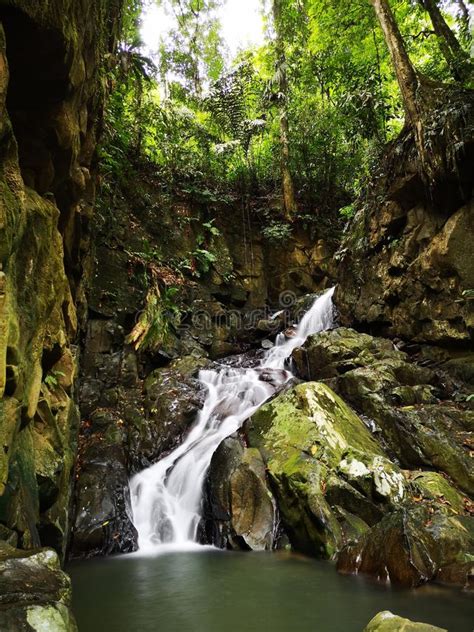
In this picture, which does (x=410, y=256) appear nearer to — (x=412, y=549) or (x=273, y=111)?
(x=412, y=549)

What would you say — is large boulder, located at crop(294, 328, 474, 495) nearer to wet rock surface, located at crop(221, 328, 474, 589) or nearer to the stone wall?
wet rock surface, located at crop(221, 328, 474, 589)

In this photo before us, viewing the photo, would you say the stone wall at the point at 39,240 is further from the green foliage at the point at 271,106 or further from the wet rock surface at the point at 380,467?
the green foliage at the point at 271,106

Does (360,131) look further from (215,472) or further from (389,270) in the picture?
(215,472)

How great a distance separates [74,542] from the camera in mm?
6086

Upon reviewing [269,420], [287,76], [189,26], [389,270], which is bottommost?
[269,420]

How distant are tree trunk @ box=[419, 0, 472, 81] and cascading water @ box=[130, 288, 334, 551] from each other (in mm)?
7915

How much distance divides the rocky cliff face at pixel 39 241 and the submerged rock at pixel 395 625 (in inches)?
113

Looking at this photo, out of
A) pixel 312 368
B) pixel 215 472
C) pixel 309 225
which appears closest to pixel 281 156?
pixel 309 225

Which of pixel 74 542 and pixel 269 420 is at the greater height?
pixel 269 420

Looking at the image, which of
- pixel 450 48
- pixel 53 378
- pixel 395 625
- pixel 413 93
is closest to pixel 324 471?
pixel 395 625

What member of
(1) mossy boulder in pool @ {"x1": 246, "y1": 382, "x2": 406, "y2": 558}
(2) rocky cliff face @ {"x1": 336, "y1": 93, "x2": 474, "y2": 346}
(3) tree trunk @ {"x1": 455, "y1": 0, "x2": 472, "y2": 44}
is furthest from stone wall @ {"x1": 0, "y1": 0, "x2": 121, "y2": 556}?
(3) tree trunk @ {"x1": 455, "y1": 0, "x2": 472, "y2": 44}

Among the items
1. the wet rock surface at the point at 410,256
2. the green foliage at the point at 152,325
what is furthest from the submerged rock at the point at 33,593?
the wet rock surface at the point at 410,256

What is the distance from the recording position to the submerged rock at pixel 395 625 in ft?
9.36

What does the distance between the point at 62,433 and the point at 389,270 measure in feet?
27.9
